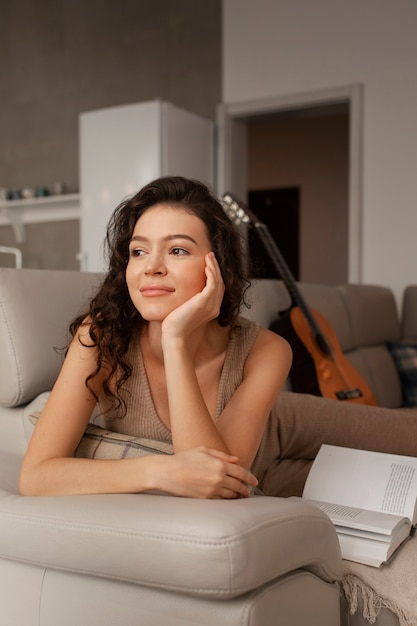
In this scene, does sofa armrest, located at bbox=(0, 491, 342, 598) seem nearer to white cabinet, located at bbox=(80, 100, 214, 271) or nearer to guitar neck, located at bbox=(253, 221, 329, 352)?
guitar neck, located at bbox=(253, 221, 329, 352)

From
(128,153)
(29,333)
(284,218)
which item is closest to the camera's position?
(29,333)

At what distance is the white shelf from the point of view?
208 inches

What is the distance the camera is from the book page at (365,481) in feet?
4.60

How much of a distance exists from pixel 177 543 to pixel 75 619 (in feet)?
0.83

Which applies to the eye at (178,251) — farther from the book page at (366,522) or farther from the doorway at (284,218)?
the doorway at (284,218)

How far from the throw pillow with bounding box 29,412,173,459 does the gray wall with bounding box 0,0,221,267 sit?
401 cm

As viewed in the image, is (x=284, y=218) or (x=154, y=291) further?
(x=284, y=218)

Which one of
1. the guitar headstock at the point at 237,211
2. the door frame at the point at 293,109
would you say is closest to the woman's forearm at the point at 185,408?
the guitar headstock at the point at 237,211

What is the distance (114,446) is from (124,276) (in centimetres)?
36

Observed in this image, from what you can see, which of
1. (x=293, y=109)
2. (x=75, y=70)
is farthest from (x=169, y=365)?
(x=75, y=70)

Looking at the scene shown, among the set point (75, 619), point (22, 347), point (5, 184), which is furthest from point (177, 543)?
point (5, 184)

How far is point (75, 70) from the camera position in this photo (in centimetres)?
547

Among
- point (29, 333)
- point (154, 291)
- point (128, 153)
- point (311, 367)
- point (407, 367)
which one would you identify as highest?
point (128, 153)

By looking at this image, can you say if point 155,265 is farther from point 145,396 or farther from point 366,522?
point 366,522
